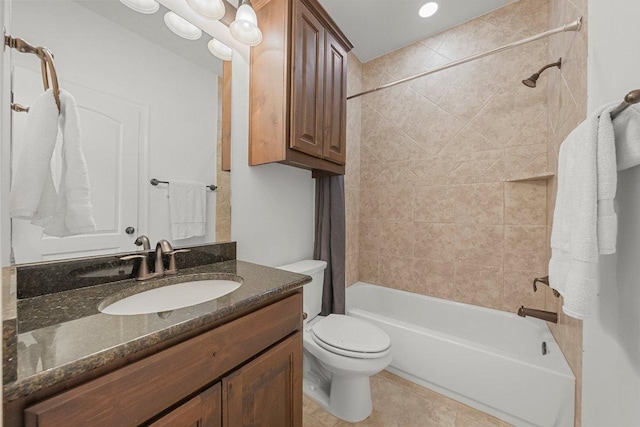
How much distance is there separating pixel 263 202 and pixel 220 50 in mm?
792

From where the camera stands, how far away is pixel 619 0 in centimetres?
77

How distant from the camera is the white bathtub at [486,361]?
46.4 inches

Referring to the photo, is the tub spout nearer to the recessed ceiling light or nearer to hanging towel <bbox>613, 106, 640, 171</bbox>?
hanging towel <bbox>613, 106, 640, 171</bbox>

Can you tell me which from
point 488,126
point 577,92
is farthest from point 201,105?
point 488,126

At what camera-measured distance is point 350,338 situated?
1343 mm

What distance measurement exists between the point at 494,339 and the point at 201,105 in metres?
2.38

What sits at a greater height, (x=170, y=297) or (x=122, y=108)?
(x=122, y=108)

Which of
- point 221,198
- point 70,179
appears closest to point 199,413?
point 70,179

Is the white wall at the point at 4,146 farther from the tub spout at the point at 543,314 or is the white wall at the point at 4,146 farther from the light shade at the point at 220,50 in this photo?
the tub spout at the point at 543,314

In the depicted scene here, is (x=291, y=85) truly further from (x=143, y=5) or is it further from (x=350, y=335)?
(x=350, y=335)

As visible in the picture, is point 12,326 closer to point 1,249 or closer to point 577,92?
point 1,249

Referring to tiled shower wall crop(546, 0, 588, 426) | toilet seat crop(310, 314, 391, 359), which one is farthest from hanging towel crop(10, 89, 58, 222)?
tiled shower wall crop(546, 0, 588, 426)

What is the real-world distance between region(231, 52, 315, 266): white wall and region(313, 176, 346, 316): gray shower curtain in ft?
0.34

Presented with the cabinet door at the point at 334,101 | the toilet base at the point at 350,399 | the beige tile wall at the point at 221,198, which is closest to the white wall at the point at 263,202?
the beige tile wall at the point at 221,198
